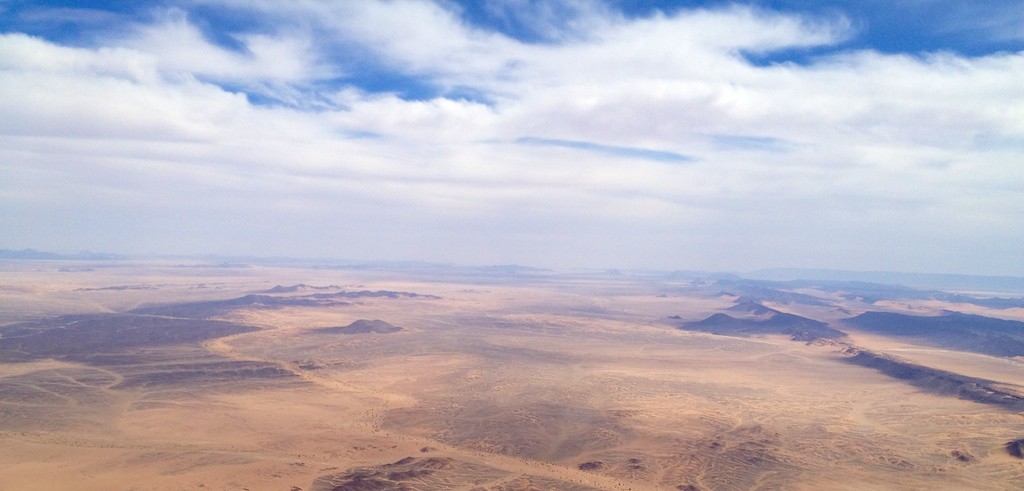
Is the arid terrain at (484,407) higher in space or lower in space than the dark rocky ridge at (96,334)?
lower

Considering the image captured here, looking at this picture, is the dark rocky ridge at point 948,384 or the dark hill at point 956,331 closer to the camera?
the dark rocky ridge at point 948,384

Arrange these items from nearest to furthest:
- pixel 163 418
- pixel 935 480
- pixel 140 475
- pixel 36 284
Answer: pixel 140 475 → pixel 935 480 → pixel 163 418 → pixel 36 284

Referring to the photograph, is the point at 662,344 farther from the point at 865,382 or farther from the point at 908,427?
the point at 908,427

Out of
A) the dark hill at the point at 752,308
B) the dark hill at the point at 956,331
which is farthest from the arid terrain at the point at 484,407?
the dark hill at the point at 752,308

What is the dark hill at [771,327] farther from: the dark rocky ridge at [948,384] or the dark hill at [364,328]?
the dark hill at [364,328]

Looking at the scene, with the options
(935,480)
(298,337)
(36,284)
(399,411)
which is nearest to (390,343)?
(298,337)

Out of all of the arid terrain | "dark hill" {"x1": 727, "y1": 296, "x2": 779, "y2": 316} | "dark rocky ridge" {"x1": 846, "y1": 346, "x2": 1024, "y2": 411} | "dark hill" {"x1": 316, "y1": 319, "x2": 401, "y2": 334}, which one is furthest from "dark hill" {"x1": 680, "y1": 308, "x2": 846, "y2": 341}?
"dark hill" {"x1": 316, "y1": 319, "x2": 401, "y2": 334}

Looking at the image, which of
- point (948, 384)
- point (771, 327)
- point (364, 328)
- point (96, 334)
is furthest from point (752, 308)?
point (96, 334)

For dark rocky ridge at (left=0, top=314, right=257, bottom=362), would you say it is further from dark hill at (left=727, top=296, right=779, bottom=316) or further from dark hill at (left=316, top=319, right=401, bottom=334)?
dark hill at (left=727, top=296, right=779, bottom=316)
